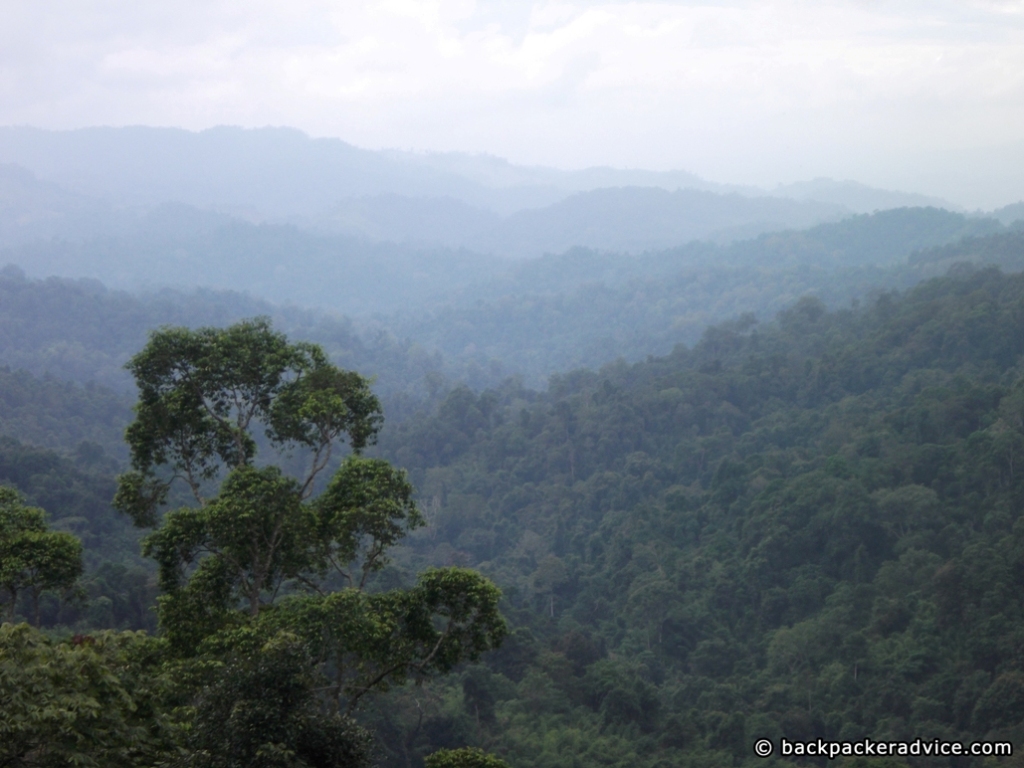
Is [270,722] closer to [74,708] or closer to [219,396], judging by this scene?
[74,708]

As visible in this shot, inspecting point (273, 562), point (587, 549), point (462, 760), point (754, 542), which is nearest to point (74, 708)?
point (273, 562)

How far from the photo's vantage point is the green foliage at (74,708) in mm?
5605

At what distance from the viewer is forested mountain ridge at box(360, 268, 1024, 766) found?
21500 millimetres

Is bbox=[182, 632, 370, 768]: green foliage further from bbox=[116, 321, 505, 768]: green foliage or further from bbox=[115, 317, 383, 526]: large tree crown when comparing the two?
bbox=[115, 317, 383, 526]: large tree crown

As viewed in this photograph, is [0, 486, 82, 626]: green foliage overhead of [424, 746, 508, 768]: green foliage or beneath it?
Result: overhead

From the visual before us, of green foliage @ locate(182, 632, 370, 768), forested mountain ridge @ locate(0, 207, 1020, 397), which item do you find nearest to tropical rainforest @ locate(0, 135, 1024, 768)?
green foliage @ locate(182, 632, 370, 768)

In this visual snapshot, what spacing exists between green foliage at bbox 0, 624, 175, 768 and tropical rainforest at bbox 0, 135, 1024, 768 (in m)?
0.03

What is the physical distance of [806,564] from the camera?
29.4 m

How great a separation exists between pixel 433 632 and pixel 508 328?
3889 inches

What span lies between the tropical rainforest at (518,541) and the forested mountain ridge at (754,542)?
0.12 m

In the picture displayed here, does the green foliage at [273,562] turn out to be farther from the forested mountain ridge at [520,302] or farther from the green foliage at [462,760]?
the forested mountain ridge at [520,302]

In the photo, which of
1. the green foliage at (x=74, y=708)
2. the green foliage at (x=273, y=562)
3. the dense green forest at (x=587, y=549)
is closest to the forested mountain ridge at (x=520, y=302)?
the dense green forest at (x=587, y=549)

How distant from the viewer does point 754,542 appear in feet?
104

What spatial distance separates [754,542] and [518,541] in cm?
1440
